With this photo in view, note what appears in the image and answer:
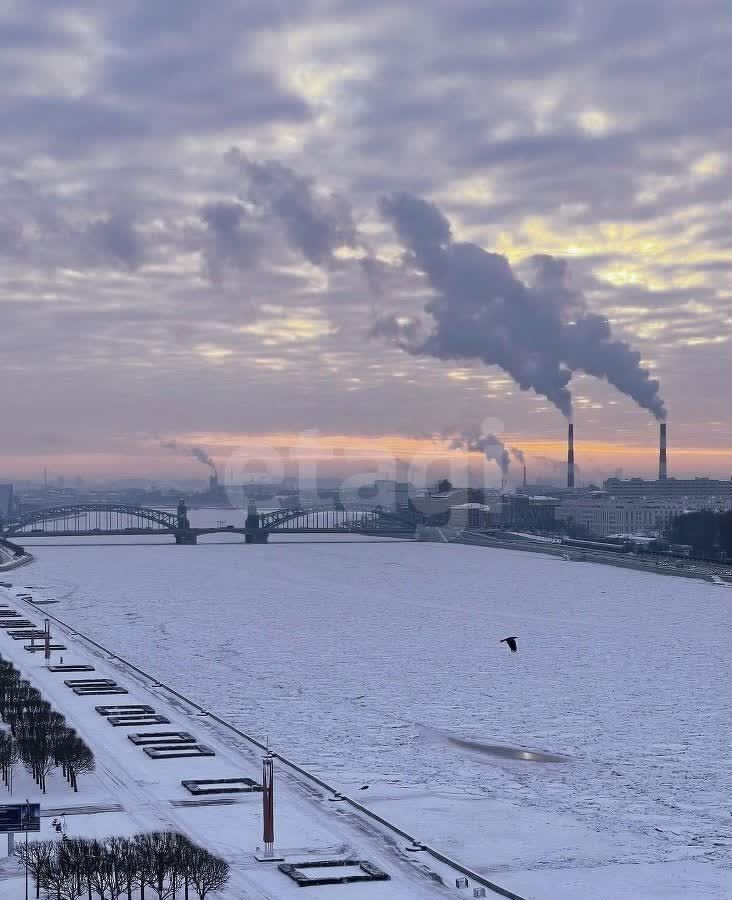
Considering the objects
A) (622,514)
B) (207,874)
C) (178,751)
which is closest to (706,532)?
(622,514)

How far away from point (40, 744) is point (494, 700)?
49.4ft

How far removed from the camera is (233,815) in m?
22.2

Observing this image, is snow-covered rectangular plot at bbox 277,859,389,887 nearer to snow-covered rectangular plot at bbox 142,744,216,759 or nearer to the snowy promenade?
the snowy promenade

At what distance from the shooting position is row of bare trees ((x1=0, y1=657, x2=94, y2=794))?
2492cm

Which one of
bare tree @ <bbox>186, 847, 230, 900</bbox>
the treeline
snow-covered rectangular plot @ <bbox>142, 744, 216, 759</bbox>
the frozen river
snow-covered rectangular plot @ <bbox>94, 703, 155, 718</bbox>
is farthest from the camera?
the treeline

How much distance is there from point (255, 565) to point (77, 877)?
310 feet

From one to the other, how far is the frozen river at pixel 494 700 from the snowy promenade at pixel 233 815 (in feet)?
3.49

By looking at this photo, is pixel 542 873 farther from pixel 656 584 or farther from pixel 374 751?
pixel 656 584

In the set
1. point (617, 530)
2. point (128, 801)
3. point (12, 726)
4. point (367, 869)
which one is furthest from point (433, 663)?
point (617, 530)

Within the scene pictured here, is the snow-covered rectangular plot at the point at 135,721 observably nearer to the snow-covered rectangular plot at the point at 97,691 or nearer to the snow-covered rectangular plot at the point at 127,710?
the snow-covered rectangular plot at the point at 127,710

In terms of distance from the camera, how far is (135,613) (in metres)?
64.2

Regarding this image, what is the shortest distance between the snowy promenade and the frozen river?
3.49 ft

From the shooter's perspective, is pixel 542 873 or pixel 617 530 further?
pixel 617 530

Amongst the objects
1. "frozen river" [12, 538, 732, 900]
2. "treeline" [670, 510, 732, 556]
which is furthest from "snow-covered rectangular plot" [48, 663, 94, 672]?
"treeline" [670, 510, 732, 556]
